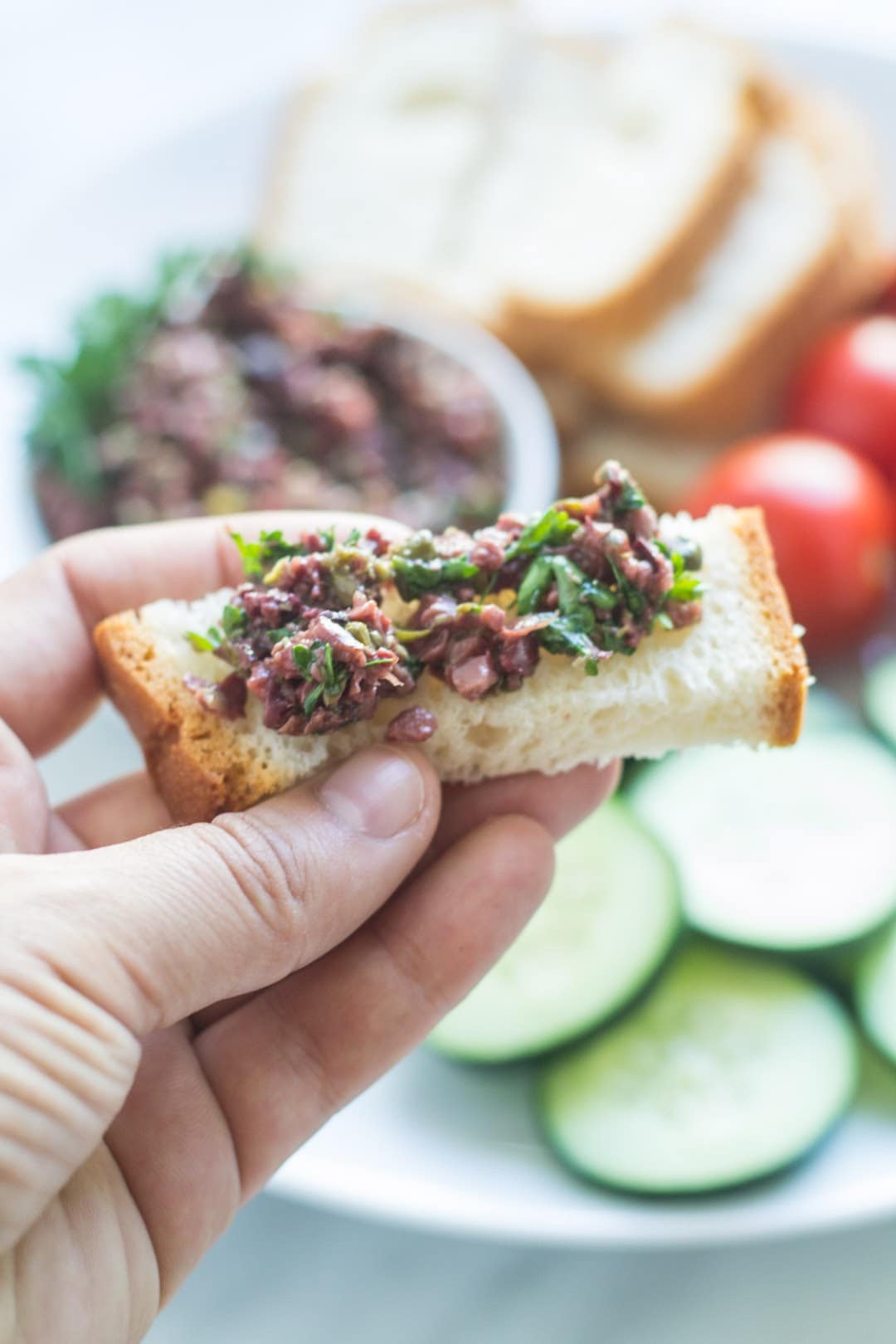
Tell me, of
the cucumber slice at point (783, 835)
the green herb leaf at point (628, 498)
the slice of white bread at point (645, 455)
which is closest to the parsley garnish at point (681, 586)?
the green herb leaf at point (628, 498)

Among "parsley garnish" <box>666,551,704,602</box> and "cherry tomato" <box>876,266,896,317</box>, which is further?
"cherry tomato" <box>876,266,896,317</box>

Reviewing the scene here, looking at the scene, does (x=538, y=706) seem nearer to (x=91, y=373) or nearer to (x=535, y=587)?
(x=535, y=587)

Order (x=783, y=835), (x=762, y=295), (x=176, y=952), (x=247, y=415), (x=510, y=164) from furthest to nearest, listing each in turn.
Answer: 1. (x=510, y=164)
2. (x=762, y=295)
3. (x=247, y=415)
4. (x=783, y=835)
5. (x=176, y=952)

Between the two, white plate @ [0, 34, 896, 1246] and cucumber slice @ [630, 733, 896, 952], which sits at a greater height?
cucumber slice @ [630, 733, 896, 952]

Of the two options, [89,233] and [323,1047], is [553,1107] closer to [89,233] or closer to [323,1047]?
[323,1047]

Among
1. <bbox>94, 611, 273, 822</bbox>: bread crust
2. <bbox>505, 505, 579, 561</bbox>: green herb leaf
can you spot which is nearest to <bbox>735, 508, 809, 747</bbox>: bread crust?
<bbox>505, 505, 579, 561</bbox>: green herb leaf

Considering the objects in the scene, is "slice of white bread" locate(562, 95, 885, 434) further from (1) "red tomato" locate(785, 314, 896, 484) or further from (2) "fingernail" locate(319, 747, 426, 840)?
(2) "fingernail" locate(319, 747, 426, 840)

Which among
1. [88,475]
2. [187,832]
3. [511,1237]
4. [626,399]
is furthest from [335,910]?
[626,399]

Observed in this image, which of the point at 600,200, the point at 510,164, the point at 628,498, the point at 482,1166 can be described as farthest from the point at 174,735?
the point at 510,164
